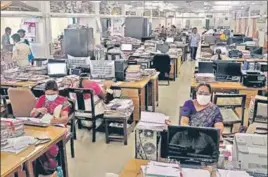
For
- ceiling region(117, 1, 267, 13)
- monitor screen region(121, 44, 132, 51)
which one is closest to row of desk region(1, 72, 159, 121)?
ceiling region(117, 1, 267, 13)

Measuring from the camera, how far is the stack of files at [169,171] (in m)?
2.02

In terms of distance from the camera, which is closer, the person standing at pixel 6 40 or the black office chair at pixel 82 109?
the person standing at pixel 6 40

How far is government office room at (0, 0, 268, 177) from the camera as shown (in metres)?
2.14

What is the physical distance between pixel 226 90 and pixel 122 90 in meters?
1.64

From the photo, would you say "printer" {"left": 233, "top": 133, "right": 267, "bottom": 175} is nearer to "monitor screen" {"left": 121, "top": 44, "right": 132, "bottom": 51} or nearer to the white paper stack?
the white paper stack

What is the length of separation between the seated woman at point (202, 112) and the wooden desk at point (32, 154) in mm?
1205

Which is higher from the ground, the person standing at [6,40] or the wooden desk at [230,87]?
the person standing at [6,40]

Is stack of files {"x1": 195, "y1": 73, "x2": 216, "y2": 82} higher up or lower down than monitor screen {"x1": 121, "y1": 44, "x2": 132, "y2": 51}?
lower down

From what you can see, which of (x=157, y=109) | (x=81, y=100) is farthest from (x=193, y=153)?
(x=157, y=109)

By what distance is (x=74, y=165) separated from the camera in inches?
161

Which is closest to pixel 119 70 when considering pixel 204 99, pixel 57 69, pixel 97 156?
pixel 57 69

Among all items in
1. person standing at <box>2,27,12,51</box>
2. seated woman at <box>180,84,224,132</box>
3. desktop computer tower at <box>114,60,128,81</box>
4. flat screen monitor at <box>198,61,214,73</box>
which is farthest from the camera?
flat screen monitor at <box>198,61,214,73</box>

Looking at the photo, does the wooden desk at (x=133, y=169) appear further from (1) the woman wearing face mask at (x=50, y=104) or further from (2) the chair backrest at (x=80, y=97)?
(2) the chair backrest at (x=80, y=97)

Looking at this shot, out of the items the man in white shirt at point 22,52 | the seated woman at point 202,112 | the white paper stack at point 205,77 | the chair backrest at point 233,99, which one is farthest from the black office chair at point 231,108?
the man in white shirt at point 22,52
